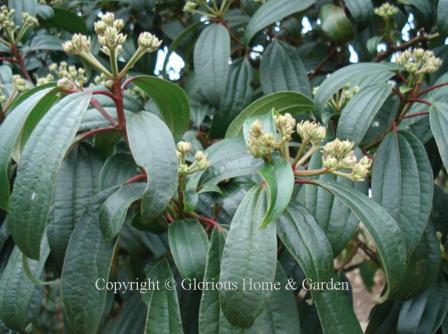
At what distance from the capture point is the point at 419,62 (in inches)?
43.9

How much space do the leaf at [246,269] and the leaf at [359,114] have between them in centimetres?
33

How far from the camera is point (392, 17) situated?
1552 millimetres

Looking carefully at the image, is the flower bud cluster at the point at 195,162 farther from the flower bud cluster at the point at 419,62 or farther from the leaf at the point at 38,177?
the flower bud cluster at the point at 419,62

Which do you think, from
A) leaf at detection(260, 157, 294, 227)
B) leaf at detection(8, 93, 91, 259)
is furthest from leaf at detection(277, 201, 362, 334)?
leaf at detection(8, 93, 91, 259)

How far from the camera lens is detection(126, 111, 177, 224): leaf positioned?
2.74 ft

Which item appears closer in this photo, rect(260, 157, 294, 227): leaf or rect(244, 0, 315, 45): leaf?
rect(260, 157, 294, 227): leaf

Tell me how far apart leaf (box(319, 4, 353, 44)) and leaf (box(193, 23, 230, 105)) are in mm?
252

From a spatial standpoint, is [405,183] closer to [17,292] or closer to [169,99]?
[169,99]

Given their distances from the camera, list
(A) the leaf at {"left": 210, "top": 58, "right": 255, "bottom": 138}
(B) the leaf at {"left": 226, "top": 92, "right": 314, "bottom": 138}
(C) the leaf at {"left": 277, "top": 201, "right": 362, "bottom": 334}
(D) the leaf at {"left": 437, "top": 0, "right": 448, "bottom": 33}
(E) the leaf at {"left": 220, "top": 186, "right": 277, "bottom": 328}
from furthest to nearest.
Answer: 1. (A) the leaf at {"left": 210, "top": 58, "right": 255, "bottom": 138}
2. (D) the leaf at {"left": 437, "top": 0, "right": 448, "bottom": 33}
3. (B) the leaf at {"left": 226, "top": 92, "right": 314, "bottom": 138}
4. (C) the leaf at {"left": 277, "top": 201, "right": 362, "bottom": 334}
5. (E) the leaf at {"left": 220, "top": 186, "right": 277, "bottom": 328}

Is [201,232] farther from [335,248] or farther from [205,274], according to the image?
[335,248]

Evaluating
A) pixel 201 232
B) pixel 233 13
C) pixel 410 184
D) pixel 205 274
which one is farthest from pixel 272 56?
pixel 205 274

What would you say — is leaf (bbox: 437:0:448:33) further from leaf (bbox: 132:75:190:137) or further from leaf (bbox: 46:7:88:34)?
leaf (bbox: 46:7:88:34)

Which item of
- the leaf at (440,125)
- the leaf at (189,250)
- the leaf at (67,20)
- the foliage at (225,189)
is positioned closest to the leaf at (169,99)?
the foliage at (225,189)

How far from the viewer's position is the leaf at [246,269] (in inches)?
29.8
